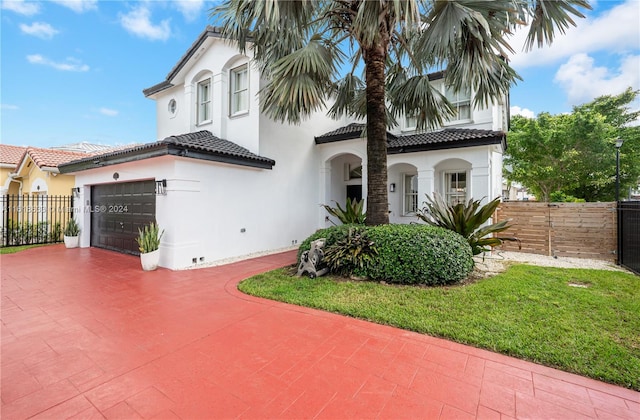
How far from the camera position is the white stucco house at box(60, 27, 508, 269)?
8.78m

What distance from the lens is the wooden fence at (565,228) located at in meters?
9.37

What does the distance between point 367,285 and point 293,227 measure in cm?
654

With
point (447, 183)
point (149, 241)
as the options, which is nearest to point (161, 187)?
point (149, 241)

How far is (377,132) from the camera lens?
753 centimetres

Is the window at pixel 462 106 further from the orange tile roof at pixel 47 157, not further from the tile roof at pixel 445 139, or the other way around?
the orange tile roof at pixel 47 157

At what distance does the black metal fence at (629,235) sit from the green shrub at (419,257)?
487 centimetres

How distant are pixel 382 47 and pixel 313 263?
5.88 meters

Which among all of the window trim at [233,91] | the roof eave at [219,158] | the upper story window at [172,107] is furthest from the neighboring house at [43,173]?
the roof eave at [219,158]

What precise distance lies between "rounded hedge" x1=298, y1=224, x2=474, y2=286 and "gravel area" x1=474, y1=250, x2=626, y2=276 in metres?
1.55

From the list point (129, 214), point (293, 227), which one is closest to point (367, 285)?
point (293, 227)

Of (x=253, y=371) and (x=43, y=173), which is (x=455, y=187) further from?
(x=43, y=173)

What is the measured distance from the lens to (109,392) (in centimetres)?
296

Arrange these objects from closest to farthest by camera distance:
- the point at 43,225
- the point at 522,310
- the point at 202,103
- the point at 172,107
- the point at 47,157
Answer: the point at 522,310
the point at 202,103
the point at 43,225
the point at 172,107
the point at 47,157

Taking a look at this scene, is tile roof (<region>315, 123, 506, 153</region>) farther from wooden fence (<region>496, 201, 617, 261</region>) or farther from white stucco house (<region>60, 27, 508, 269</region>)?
wooden fence (<region>496, 201, 617, 261</region>)
